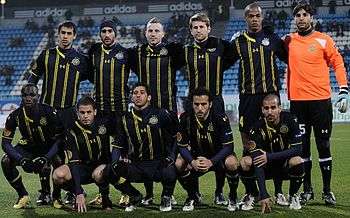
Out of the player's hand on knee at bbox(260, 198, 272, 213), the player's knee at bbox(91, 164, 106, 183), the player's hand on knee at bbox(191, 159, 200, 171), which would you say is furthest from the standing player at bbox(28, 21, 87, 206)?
the player's hand on knee at bbox(260, 198, 272, 213)

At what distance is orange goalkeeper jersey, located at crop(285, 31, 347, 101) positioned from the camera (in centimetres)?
582

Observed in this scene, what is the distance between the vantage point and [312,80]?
5824mm

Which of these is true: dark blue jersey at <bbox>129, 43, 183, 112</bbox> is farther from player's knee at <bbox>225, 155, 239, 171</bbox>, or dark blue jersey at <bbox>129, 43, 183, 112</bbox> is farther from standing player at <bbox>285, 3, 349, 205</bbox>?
standing player at <bbox>285, 3, 349, 205</bbox>

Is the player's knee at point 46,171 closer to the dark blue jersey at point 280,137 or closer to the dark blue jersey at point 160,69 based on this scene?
the dark blue jersey at point 160,69

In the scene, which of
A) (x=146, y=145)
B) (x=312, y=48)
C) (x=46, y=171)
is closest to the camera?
(x=146, y=145)

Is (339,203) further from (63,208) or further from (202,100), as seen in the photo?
(63,208)

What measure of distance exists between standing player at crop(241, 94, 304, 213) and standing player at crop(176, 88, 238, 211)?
17 cm

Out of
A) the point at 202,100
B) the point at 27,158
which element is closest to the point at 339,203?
the point at 202,100

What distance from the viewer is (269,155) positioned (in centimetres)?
542

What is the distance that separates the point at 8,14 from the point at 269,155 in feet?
83.7

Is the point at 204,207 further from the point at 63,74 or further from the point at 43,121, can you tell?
the point at 63,74

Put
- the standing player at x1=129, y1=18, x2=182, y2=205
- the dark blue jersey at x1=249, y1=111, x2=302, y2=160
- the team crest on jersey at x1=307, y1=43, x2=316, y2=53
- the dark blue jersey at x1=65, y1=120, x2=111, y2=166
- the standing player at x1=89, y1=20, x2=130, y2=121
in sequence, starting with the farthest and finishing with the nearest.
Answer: the standing player at x1=89, y1=20, x2=130, y2=121 < the standing player at x1=129, y1=18, x2=182, y2=205 < the team crest on jersey at x1=307, y1=43, x2=316, y2=53 < the dark blue jersey at x1=65, y1=120, x2=111, y2=166 < the dark blue jersey at x1=249, y1=111, x2=302, y2=160

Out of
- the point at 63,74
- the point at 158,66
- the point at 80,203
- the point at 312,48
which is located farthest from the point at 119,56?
the point at 312,48

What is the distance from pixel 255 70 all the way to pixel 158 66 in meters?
0.95
